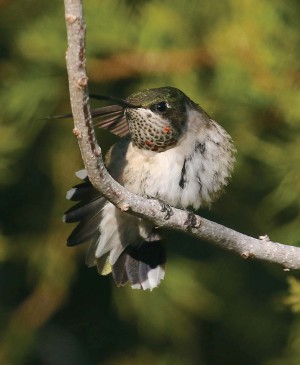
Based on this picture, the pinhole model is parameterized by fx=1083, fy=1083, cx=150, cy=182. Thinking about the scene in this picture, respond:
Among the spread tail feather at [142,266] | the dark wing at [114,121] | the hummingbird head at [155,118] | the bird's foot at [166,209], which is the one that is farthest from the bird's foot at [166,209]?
the spread tail feather at [142,266]

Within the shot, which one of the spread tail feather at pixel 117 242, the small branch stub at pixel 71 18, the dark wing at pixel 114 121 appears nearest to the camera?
the small branch stub at pixel 71 18

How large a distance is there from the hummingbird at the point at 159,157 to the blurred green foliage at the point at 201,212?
0.31 meters

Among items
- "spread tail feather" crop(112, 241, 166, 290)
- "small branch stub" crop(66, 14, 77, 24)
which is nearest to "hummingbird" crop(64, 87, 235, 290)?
"spread tail feather" crop(112, 241, 166, 290)

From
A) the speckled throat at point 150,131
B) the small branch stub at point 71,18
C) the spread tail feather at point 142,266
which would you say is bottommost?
the spread tail feather at point 142,266

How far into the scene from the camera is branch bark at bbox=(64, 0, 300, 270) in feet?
7.89

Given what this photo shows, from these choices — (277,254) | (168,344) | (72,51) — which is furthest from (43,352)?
(72,51)

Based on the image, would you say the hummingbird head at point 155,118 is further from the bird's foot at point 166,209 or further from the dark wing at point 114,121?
the bird's foot at point 166,209

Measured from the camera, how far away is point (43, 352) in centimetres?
500

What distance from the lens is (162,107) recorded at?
3.57m

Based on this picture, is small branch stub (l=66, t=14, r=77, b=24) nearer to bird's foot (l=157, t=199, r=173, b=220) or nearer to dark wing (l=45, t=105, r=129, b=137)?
bird's foot (l=157, t=199, r=173, b=220)

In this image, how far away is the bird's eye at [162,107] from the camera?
3.55 meters

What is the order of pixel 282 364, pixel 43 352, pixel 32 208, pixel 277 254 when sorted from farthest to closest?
1. pixel 43 352
2. pixel 32 208
3. pixel 282 364
4. pixel 277 254

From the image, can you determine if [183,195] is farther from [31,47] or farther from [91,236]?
[31,47]

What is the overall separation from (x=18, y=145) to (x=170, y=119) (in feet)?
2.61
